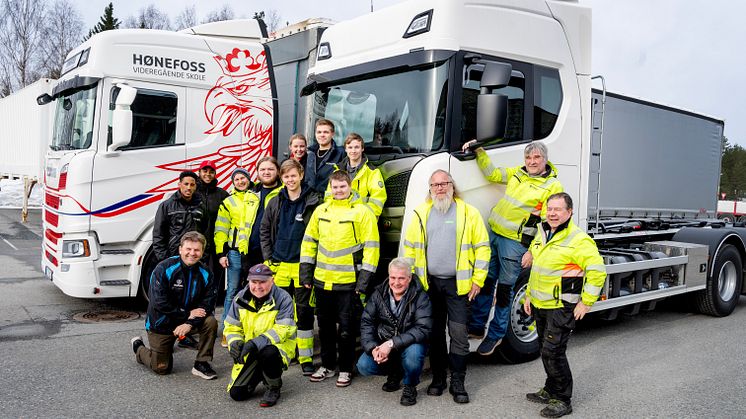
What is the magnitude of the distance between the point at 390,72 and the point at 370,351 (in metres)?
2.36

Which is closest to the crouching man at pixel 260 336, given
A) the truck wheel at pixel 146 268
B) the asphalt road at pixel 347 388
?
the asphalt road at pixel 347 388

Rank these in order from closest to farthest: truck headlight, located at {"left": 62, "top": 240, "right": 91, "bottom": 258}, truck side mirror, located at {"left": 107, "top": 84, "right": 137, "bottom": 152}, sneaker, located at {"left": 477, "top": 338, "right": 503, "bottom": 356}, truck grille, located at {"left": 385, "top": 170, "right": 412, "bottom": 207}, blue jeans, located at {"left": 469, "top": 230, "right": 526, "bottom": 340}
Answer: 1. truck grille, located at {"left": 385, "top": 170, "right": 412, "bottom": 207}
2. blue jeans, located at {"left": 469, "top": 230, "right": 526, "bottom": 340}
3. sneaker, located at {"left": 477, "top": 338, "right": 503, "bottom": 356}
4. truck side mirror, located at {"left": 107, "top": 84, "right": 137, "bottom": 152}
5. truck headlight, located at {"left": 62, "top": 240, "right": 91, "bottom": 258}

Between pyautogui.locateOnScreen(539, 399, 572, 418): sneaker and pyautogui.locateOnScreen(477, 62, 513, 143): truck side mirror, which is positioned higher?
pyautogui.locateOnScreen(477, 62, 513, 143): truck side mirror

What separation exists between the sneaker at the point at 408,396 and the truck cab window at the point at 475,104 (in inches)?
78.1

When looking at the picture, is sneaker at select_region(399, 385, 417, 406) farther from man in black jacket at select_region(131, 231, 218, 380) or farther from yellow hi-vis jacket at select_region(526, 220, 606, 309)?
man in black jacket at select_region(131, 231, 218, 380)

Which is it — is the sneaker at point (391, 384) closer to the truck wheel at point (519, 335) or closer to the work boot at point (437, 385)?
the work boot at point (437, 385)

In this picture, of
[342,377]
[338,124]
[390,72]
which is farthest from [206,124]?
[342,377]

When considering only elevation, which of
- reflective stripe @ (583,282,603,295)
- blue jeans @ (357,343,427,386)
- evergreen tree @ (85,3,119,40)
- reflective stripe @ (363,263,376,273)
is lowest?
blue jeans @ (357,343,427,386)

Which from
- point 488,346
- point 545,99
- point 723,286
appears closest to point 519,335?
point 488,346

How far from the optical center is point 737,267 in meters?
8.09

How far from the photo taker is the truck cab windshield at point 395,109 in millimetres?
4859

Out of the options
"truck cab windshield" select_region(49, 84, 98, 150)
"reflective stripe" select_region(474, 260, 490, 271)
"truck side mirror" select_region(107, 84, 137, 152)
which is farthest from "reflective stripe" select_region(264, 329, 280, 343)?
"truck cab windshield" select_region(49, 84, 98, 150)

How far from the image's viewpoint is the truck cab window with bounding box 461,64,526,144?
4.92 meters

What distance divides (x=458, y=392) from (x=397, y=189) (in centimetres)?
168
